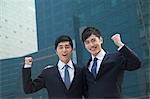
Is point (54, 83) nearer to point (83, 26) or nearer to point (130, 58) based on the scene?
point (130, 58)

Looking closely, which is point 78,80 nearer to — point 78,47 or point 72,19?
point 78,47

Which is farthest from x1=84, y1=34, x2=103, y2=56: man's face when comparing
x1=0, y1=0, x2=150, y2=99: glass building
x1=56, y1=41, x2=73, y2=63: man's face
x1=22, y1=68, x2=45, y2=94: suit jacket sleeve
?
x1=0, y1=0, x2=150, y2=99: glass building

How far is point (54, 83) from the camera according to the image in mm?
1888

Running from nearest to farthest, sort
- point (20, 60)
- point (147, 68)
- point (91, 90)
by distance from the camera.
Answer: point (91, 90), point (147, 68), point (20, 60)

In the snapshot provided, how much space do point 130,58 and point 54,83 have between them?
1.52 ft

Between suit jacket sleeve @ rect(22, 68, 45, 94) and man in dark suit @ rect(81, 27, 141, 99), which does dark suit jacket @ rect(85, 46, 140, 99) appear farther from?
suit jacket sleeve @ rect(22, 68, 45, 94)

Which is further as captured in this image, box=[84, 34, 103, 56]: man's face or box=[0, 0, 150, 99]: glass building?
box=[0, 0, 150, 99]: glass building

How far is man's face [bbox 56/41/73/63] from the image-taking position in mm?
1898

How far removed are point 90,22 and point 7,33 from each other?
12.0 metres

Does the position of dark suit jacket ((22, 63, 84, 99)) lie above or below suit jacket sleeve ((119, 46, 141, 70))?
below

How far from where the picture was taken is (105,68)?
73.0 inches

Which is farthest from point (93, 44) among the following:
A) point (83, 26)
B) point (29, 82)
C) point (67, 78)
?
point (83, 26)

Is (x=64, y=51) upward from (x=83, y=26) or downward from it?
downward

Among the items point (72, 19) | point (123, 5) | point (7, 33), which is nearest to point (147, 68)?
point (123, 5)
